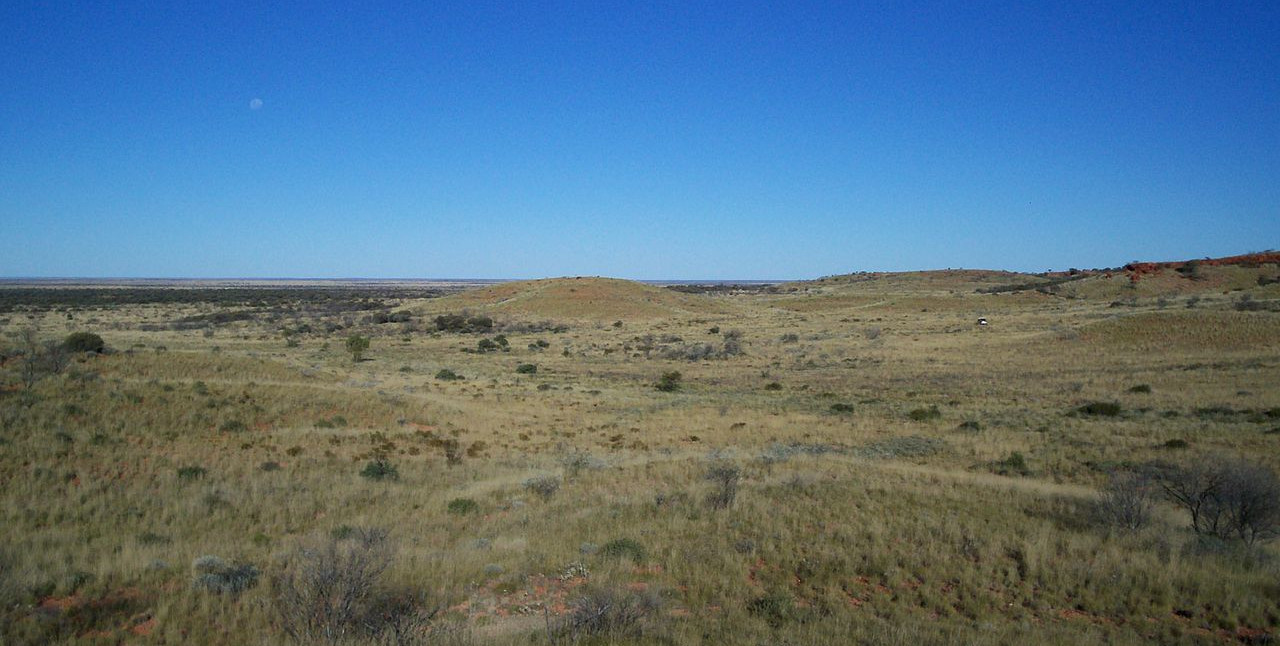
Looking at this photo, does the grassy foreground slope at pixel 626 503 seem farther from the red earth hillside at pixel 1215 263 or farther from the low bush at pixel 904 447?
the red earth hillside at pixel 1215 263

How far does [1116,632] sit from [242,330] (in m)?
69.8

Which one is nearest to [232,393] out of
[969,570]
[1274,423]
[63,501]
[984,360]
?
[63,501]

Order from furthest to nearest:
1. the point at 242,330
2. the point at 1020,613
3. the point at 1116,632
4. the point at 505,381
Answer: the point at 242,330, the point at 505,381, the point at 1020,613, the point at 1116,632

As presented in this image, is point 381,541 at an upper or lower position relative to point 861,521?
upper

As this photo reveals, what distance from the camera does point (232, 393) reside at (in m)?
→ 21.1

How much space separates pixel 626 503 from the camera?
1260 cm

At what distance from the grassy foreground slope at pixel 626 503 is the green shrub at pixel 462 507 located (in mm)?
81

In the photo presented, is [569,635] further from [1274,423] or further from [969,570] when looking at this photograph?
[1274,423]

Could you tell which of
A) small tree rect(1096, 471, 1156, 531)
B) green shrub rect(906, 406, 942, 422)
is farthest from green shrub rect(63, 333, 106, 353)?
small tree rect(1096, 471, 1156, 531)

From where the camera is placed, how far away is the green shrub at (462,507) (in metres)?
12.2

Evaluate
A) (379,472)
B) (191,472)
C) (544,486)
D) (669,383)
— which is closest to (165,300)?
(669,383)

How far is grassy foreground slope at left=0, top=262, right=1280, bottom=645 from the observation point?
7.31m

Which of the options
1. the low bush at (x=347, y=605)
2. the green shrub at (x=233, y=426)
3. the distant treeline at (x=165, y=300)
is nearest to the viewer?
the low bush at (x=347, y=605)

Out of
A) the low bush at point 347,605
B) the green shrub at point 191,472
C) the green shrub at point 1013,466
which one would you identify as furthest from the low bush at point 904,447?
the green shrub at point 191,472
